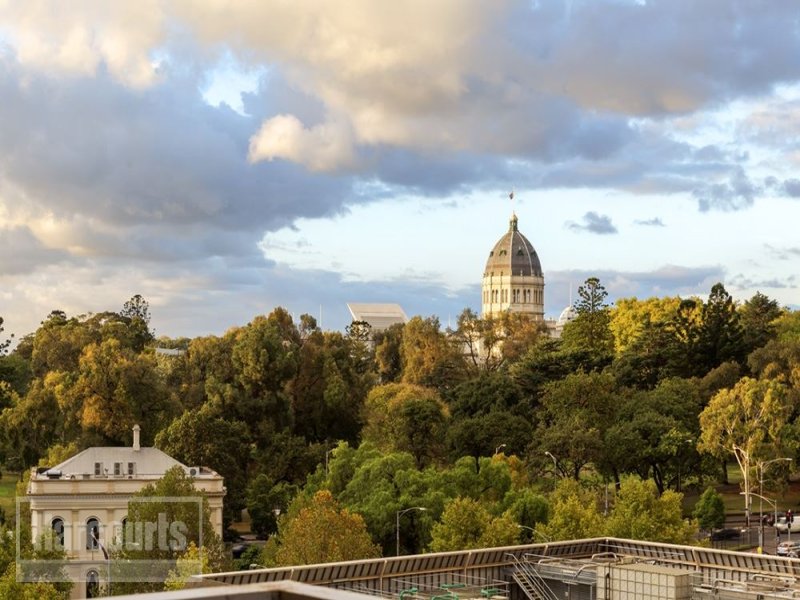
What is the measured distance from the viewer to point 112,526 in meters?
64.7

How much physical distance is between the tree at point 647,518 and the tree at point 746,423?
19.2 metres

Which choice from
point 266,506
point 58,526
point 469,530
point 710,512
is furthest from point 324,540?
point 710,512

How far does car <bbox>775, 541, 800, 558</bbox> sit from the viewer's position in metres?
61.1

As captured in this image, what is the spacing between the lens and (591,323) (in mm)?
130000

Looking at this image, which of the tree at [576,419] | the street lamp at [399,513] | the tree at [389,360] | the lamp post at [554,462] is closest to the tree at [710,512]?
the tree at [576,419]

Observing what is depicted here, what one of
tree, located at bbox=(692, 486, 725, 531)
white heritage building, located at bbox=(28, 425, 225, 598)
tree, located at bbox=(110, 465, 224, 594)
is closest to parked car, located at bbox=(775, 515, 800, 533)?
tree, located at bbox=(692, 486, 725, 531)

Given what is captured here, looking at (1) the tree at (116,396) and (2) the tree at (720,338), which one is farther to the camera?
(2) the tree at (720,338)

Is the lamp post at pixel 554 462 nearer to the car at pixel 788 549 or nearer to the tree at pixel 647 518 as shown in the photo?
the car at pixel 788 549

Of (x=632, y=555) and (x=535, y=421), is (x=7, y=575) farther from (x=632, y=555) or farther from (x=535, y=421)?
(x=535, y=421)

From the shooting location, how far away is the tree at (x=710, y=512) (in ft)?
235

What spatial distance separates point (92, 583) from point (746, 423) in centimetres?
3908

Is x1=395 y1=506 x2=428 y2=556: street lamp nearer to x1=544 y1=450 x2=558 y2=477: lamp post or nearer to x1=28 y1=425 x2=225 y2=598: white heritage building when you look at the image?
x1=28 y1=425 x2=225 y2=598: white heritage building

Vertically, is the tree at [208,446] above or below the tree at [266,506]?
above

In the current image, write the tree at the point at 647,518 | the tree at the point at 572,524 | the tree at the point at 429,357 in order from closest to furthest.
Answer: the tree at the point at 572,524 < the tree at the point at 647,518 < the tree at the point at 429,357
